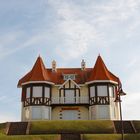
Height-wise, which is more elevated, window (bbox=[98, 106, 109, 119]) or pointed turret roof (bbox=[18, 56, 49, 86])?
pointed turret roof (bbox=[18, 56, 49, 86])

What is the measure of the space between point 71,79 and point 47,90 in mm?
4629

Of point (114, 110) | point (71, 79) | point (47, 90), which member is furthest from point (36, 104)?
point (114, 110)

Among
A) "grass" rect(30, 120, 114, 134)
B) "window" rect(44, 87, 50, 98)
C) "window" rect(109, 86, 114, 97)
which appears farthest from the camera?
"window" rect(44, 87, 50, 98)

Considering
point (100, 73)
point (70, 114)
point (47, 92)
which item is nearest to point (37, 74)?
point (47, 92)

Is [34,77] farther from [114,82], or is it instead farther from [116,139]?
[116,139]

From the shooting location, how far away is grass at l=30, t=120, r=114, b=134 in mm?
43750

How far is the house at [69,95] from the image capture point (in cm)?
5619

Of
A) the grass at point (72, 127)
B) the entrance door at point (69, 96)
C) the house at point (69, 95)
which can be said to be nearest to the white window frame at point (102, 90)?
the house at point (69, 95)

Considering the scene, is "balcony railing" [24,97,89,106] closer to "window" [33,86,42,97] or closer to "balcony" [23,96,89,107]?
"balcony" [23,96,89,107]

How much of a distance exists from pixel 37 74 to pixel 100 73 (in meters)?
10.2

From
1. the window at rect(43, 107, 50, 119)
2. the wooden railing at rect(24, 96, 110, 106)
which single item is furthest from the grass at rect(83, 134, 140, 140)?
the window at rect(43, 107, 50, 119)

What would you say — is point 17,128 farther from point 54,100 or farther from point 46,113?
point 54,100

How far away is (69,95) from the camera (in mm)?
58438

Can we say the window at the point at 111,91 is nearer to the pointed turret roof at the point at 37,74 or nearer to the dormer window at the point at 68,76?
the dormer window at the point at 68,76
